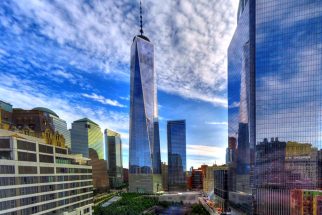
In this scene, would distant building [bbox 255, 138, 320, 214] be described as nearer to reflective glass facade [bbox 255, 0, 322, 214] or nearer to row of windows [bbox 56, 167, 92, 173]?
reflective glass facade [bbox 255, 0, 322, 214]

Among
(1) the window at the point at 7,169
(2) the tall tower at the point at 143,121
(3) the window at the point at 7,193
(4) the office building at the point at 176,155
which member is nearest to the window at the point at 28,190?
(3) the window at the point at 7,193

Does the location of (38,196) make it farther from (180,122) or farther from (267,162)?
(180,122)

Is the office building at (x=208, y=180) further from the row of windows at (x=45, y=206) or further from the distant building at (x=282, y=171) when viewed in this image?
the row of windows at (x=45, y=206)

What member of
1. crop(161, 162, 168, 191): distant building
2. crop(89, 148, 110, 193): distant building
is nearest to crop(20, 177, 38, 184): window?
crop(89, 148, 110, 193): distant building

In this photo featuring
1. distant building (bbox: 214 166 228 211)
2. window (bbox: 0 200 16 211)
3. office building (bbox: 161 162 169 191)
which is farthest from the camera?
office building (bbox: 161 162 169 191)

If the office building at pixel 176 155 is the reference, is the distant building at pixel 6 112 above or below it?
above

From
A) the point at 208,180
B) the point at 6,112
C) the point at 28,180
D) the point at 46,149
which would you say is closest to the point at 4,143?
the point at 28,180

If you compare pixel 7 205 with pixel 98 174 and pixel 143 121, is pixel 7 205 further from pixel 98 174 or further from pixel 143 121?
pixel 98 174
